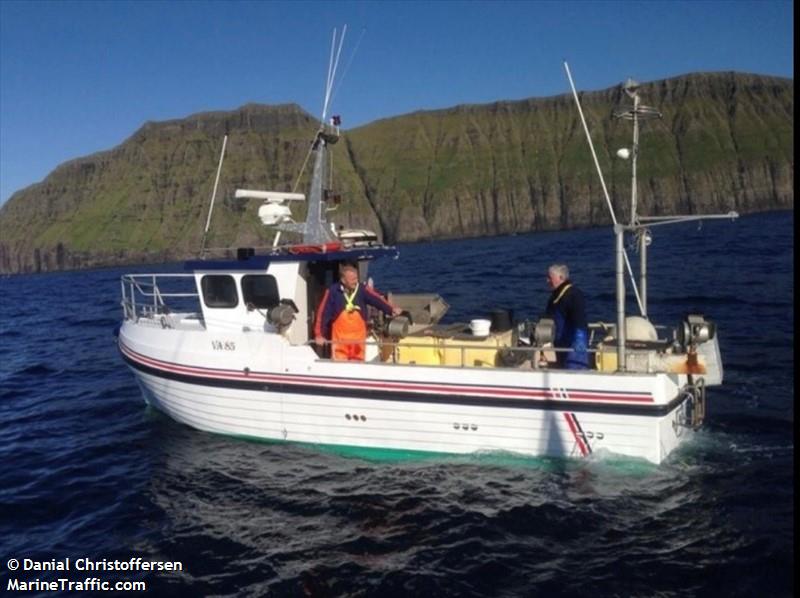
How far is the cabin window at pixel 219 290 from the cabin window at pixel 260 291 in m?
0.24

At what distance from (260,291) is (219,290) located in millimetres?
859

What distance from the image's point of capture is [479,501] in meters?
8.28

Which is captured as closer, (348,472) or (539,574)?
(539,574)

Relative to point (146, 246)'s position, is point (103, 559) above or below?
below

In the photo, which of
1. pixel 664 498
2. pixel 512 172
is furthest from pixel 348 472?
pixel 512 172

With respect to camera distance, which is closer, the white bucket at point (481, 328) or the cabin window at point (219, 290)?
the white bucket at point (481, 328)

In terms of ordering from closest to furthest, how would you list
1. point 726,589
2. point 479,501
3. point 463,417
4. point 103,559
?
point 726,589 < point 103,559 < point 479,501 < point 463,417

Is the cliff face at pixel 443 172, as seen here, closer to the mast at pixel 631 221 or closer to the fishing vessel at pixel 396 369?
the fishing vessel at pixel 396 369

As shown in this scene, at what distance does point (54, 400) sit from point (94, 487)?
6.38m

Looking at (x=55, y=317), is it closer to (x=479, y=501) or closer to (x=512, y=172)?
(x=479, y=501)

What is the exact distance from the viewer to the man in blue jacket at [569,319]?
902cm

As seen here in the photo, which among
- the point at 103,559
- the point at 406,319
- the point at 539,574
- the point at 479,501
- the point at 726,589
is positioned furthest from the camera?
the point at 406,319

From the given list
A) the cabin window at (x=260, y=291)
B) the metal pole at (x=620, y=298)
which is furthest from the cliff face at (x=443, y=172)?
the metal pole at (x=620, y=298)

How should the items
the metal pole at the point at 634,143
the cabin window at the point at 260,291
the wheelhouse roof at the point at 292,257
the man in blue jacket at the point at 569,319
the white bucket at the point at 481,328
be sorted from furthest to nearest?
the cabin window at the point at 260,291 → the wheelhouse roof at the point at 292,257 → the white bucket at the point at 481,328 → the metal pole at the point at 634,143 → the man in blue jacket at the point at 569,319
